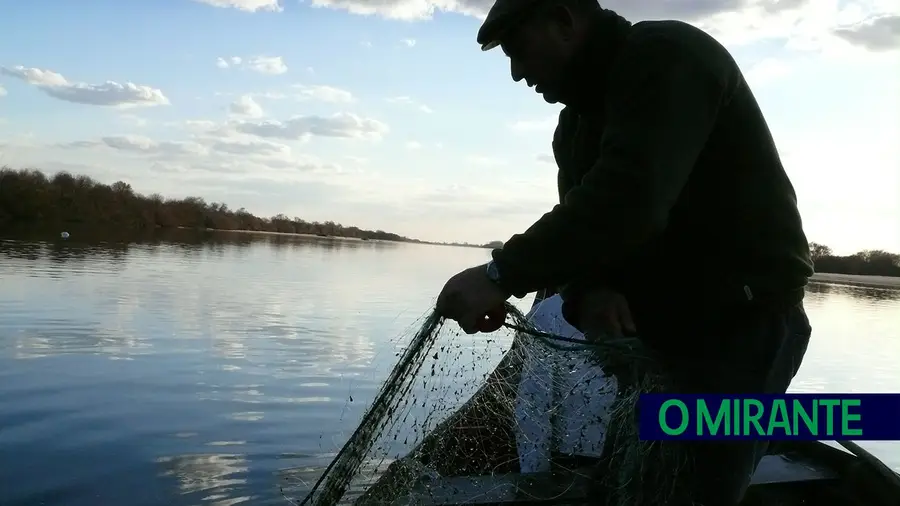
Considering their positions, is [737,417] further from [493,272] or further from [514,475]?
[514,475]

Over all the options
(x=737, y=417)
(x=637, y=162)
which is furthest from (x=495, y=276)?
(x=737, y=417)

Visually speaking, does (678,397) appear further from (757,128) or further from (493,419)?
(493,419)

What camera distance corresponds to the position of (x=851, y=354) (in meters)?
19.5

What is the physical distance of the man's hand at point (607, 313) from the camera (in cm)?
259

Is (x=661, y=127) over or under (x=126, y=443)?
over

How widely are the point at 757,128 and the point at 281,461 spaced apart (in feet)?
22.8

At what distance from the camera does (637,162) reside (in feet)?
6.36

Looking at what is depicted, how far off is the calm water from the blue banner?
131cm

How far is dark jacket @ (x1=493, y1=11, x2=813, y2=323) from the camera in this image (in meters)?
1.96

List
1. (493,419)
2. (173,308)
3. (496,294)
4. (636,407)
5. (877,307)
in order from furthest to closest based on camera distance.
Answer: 1. (877,307)
2. (173,308)
3. (493,419)
4. (636,407)
5. (496,294)

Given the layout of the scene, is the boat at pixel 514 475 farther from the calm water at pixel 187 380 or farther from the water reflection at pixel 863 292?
the water reflection at pixel 863 292

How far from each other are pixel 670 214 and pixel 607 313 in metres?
0.50

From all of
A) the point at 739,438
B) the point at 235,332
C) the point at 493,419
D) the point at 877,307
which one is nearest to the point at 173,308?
the point at 235,332

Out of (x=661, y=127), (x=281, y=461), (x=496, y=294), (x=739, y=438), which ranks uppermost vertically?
(x=661, y=127)
